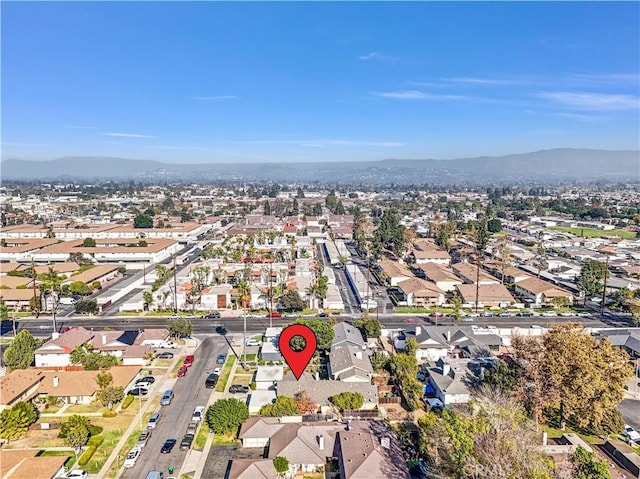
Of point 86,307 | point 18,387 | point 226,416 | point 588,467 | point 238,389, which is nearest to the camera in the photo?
point 588,467

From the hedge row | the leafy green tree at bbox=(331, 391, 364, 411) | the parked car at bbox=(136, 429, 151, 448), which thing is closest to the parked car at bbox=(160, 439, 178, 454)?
the parked car at bbox=(136, 429, 151, 448)

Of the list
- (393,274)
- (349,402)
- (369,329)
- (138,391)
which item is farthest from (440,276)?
(138,391)

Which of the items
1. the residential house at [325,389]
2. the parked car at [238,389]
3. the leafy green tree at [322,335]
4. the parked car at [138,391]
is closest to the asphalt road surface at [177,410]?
the parked car at [138,391]

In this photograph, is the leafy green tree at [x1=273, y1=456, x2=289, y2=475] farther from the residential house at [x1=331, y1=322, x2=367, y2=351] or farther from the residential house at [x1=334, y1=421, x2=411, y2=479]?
the residential house at [x1=331, y1=322, x2=367, y2=351]

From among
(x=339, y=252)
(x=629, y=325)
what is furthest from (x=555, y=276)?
(x=339, y=252)

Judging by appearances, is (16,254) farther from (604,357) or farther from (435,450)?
(604,357)

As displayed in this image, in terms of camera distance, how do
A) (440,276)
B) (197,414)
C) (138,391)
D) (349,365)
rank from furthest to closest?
(440,276)
(349,365)
(138,391)
(197,414)

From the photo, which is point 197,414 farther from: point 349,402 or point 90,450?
point 349,402
